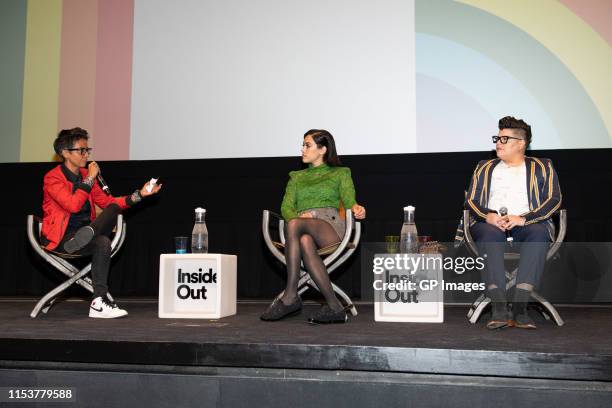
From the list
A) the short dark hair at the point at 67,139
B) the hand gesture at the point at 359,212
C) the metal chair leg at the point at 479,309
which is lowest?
the metal chair leg at the point at 479,309

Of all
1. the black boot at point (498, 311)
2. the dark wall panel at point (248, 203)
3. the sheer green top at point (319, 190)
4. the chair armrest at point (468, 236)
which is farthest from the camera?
the dark wall panel at point (248, 203)

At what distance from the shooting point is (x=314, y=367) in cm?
Answer: 189

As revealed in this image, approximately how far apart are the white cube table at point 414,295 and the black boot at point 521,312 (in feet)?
1.10

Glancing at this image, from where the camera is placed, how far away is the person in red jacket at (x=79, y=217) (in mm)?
2914

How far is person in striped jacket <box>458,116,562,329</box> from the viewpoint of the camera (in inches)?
97.3

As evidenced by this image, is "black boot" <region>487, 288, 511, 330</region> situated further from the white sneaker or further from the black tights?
the white sneaker

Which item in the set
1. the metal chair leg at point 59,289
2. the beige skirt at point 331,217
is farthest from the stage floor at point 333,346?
the beige skirt at point 331,217

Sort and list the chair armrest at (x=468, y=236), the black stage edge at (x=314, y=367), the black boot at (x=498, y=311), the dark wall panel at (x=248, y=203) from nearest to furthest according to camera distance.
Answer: the black stage edge at (x=314, y=367)
the black boot at (x=498, y=311)
the chair armrest at (x=468, y=236)
the dark wall panel at (x=248, y=203)

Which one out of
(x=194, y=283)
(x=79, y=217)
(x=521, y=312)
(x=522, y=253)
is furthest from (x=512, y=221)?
(x=79, y=217)

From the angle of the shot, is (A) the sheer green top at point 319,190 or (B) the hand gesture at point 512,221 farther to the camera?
(A) the sheer green top at point 319,190

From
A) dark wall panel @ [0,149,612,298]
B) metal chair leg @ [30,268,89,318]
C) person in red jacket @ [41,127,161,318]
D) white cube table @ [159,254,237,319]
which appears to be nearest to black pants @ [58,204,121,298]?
person in red jacket @ [41,127,161,318]

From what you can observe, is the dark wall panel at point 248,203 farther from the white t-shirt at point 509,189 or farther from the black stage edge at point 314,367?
Result: the black stage edge at point 314,367

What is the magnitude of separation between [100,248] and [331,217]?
1208 millimetres

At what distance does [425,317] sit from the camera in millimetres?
2709
